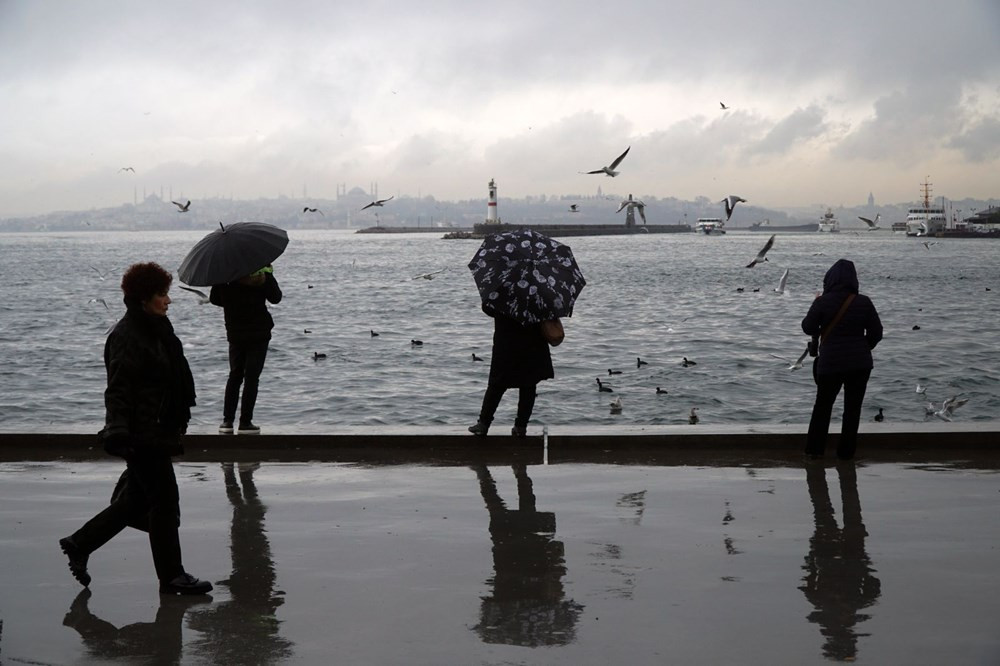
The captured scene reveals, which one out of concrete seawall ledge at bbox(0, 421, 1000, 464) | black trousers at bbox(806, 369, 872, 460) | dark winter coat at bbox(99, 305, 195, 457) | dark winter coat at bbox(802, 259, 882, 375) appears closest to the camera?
dark winter coat at bbox(99, 305, 195, 457)

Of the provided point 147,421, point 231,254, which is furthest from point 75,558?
point 231,254

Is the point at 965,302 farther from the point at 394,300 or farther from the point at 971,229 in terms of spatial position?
the point at 971,229

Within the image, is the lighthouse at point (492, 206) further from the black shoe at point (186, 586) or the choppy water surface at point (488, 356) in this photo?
the black shoe at point (186, 586)

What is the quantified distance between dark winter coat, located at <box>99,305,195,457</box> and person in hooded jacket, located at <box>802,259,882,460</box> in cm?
490

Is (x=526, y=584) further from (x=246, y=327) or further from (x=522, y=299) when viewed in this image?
(x=246, y=327)

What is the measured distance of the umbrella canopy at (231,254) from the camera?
8.36m

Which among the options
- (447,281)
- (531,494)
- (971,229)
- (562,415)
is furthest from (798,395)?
(971,229)

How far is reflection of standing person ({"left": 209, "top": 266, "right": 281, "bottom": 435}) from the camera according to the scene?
8859 mm

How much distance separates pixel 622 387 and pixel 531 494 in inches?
619

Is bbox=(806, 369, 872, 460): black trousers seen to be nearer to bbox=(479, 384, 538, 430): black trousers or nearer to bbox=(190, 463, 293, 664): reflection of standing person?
bbox=(479, 384, 538, 430): black trousers

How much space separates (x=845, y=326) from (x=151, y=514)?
5.23 m

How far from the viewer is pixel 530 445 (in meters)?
8.77

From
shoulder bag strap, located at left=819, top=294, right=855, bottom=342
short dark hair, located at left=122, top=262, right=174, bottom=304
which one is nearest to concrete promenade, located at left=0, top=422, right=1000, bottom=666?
shoulder bag strap, located at left=819, top=294, right=855, bottom=342

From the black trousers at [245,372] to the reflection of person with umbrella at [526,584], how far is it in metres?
2.74
